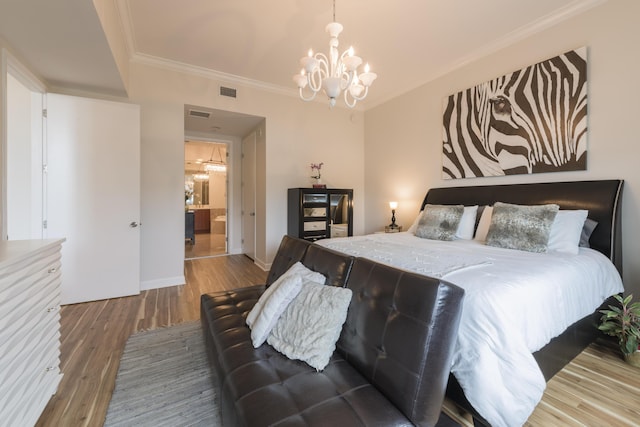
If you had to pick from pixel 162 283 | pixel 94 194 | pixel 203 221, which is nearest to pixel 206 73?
pixel 94 194

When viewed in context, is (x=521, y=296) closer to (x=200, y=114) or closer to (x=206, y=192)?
(x=200, y=114)

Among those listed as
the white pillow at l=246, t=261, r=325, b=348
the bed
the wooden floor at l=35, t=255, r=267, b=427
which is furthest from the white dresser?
the bed

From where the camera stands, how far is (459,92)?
361cm

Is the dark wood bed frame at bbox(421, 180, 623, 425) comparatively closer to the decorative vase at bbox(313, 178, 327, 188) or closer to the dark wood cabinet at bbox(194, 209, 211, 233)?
the decorative vase at bbox(313, 178, 327, 188)

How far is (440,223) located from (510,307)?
6.01ft

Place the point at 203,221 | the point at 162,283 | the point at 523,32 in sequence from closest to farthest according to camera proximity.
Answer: the point at 523,32, the point at 162,283, the point at 203,221

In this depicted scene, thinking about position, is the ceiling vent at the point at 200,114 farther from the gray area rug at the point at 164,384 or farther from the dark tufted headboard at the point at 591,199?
the dark tufted headboard at the point at 591,199

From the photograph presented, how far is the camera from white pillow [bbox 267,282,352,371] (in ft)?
4.36

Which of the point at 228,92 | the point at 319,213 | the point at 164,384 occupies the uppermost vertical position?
the point at 228,92

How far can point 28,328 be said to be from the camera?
4.20 ft

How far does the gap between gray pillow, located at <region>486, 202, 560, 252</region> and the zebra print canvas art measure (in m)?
0.71

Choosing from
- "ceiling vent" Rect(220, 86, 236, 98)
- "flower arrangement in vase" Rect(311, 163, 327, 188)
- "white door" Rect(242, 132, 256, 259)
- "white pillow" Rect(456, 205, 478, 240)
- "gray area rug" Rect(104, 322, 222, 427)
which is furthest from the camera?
"white door" Rect(242, 132, 256, 259)

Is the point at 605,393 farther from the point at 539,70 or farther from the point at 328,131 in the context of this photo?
the point at 328,131

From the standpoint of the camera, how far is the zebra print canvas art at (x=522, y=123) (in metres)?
2.63
